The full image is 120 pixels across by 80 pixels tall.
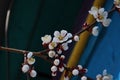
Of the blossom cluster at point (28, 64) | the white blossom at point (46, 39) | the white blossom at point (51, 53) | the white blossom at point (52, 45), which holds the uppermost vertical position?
the white blossom at point (46, 39)

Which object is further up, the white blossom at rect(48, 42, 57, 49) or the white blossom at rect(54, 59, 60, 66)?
the white blossom at rect(48, 42, 57, 49)

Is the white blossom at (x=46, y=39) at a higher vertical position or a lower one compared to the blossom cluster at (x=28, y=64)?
higher

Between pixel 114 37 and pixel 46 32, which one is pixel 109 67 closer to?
pixel 114 37

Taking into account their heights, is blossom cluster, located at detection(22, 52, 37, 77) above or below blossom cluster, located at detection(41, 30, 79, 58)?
below

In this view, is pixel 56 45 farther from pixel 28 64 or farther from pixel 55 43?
pixel 28 64

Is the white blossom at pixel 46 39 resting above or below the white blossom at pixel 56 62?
above

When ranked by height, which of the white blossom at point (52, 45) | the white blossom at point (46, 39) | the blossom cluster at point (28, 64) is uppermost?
the white blossom at point (46, 39)

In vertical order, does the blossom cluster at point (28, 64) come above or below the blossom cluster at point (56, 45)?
below

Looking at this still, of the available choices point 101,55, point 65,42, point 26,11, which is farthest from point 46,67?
point 65,42

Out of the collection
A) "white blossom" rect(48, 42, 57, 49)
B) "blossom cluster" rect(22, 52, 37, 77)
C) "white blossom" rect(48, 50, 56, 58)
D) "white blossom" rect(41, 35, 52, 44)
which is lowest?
"blossom cluster" rect(22, 52, 37, 77)

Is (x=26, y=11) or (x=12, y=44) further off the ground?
(x=26, y=11)

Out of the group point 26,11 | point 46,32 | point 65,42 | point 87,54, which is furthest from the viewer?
point 46,32
